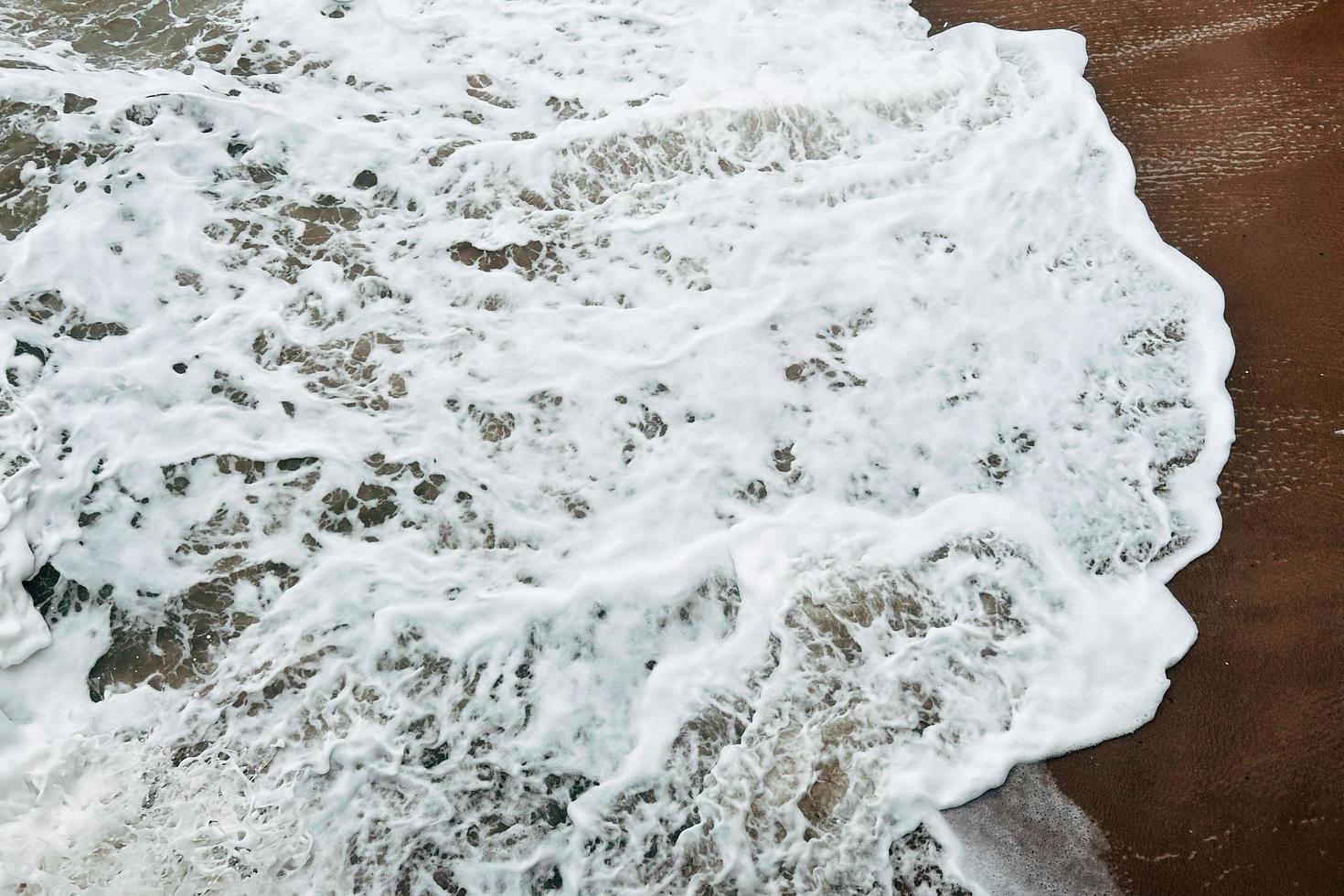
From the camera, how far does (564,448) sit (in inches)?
125

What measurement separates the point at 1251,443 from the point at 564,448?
2.53 m

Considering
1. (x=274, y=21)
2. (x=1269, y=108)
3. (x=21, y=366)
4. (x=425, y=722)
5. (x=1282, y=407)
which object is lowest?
(x=425, y=722)

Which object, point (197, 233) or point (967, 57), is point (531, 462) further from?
point (967, 57)

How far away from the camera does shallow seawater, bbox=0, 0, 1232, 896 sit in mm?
2500

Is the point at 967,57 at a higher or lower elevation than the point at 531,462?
higher

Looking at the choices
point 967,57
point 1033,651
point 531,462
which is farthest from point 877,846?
point 967,57

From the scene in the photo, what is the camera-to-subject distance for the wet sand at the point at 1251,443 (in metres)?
2.50

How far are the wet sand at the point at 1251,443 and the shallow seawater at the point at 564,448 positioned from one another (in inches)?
5.5

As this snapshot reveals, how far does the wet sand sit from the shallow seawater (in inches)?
5.5

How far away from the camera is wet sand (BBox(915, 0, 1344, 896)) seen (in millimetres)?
2502

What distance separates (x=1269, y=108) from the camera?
422cm

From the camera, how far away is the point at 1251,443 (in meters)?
3.22

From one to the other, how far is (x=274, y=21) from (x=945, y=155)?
353 centimetres

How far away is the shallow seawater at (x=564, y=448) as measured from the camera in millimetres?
2500
